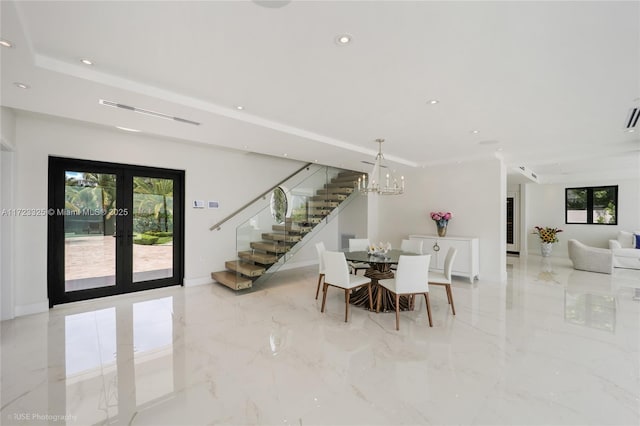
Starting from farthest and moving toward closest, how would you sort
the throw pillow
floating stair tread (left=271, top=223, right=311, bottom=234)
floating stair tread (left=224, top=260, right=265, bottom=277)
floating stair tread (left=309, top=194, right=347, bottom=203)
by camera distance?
1. the throw pillow
2. floating stair tread (left=309, top=194, right=347, bottom=203)
3. floating stair tread (left=271, top=223, right=311, bottom=234)
4. floating stair tread (left=224, top=260, right=265, bottom=277)

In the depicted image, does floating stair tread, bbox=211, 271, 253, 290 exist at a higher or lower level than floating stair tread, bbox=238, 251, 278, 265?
lower

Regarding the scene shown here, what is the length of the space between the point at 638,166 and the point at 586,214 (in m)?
2.00

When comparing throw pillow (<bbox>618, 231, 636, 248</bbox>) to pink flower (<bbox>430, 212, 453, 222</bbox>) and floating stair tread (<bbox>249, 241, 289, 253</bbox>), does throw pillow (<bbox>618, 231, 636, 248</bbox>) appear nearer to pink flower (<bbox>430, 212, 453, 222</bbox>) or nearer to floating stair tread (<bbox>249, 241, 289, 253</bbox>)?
pink flower (<bbox>430, 212, 453, 222</bbox>)

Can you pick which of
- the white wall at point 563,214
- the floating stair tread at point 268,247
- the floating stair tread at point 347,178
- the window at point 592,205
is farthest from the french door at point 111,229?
the window at point 592,205

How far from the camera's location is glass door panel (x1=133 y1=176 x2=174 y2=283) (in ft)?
16.7

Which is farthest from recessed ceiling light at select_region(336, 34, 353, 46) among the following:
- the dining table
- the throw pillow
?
the throw pillow

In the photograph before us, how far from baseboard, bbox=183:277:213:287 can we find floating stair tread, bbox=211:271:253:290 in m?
0.12

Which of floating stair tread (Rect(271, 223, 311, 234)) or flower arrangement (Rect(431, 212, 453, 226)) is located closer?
floating stair tread (Rect(271, 223, 311, 234))

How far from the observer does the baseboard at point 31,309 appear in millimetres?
3906

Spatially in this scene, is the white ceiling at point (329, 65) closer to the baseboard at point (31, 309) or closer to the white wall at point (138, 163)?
the white wall at point (138, 163)

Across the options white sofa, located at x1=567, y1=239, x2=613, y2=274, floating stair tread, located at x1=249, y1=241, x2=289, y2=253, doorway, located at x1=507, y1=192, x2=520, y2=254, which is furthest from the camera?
doorway, located at x1=507, y1=192, x2=520, y2=254

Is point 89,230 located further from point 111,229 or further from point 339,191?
point 339,191

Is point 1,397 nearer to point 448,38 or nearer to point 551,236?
point 448,38

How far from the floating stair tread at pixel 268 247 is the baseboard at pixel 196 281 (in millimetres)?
1167
